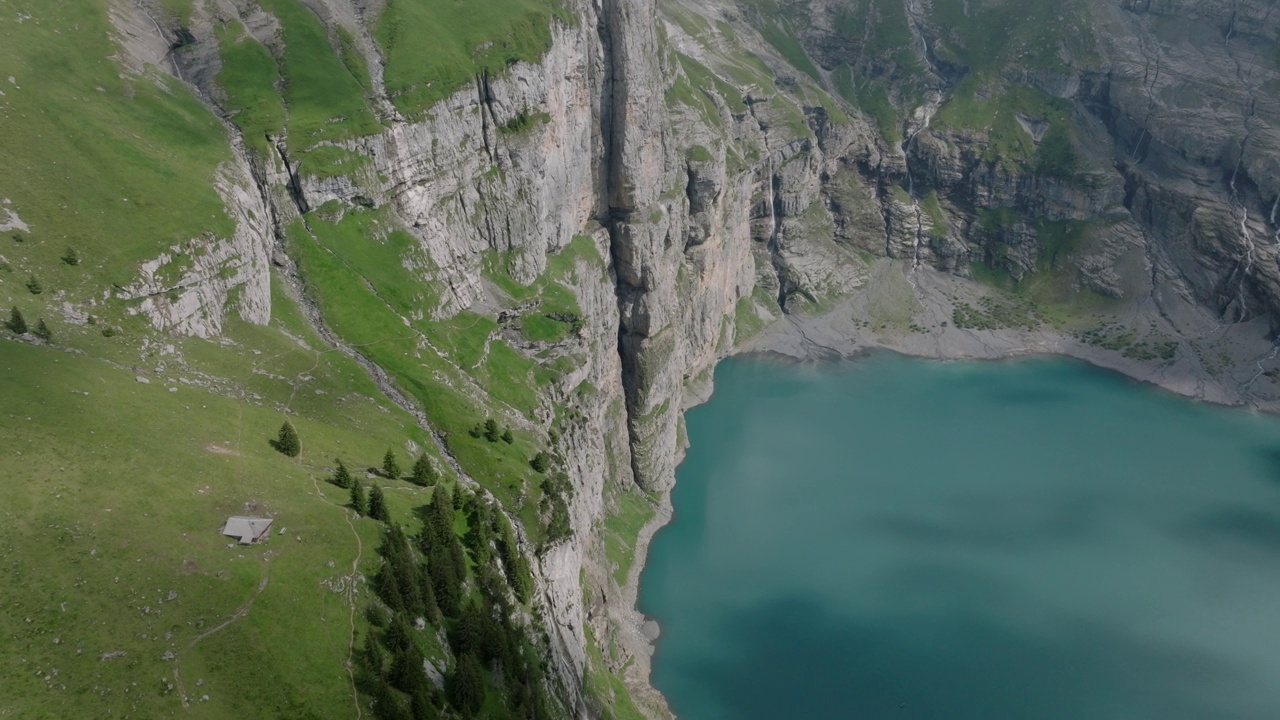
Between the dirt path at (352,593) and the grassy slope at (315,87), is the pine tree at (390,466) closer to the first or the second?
the dirt path at (352,593)

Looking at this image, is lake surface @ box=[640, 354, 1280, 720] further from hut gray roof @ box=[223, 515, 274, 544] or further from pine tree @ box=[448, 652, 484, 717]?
hut gray roof @ box=[223, 515, 274, 544]

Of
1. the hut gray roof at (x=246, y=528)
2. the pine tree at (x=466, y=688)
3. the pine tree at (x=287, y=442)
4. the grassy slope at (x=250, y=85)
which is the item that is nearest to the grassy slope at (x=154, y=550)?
the hut gray roof at (x=246, y=528)

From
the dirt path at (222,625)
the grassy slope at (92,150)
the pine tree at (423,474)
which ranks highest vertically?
the grassy slope at (92,150)

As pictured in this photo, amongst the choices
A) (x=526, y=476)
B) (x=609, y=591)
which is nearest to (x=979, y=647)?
(x=609, y=591)

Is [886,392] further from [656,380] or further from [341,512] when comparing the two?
[341,512]

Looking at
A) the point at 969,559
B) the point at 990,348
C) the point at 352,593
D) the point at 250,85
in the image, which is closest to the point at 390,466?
the point at 352,593
